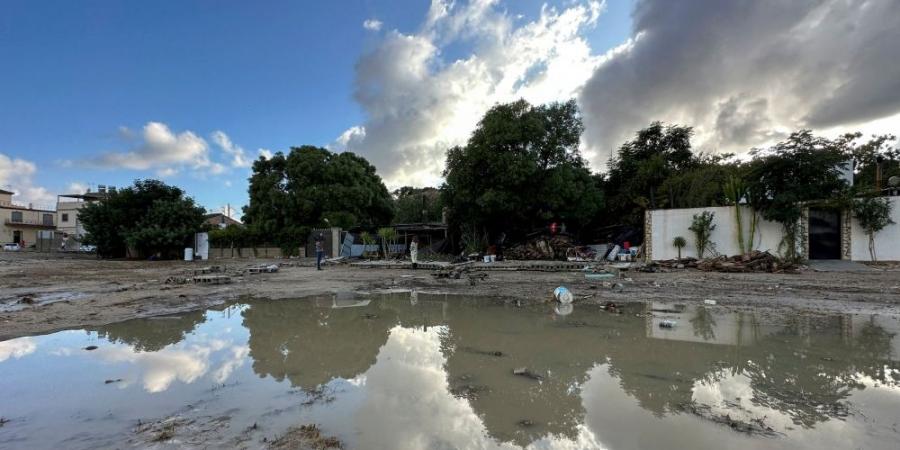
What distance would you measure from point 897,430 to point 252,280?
14.7m

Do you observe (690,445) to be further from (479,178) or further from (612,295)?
(479,178)

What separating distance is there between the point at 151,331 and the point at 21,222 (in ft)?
213

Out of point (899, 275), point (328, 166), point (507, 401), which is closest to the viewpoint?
point (507, 401)

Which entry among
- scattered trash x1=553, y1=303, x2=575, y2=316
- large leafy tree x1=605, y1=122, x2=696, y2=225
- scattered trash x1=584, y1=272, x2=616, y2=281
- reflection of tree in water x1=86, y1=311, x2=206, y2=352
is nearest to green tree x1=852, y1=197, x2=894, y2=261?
large leafy tree x1=605, y1=122, x2=696, y2=225

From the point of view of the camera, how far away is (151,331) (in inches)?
253

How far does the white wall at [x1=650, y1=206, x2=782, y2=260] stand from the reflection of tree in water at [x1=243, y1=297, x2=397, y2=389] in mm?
14816

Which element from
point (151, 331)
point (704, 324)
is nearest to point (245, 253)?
point (151, 331)

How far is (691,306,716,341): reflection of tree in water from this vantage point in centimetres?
593

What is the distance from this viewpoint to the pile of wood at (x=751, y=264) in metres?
13.8

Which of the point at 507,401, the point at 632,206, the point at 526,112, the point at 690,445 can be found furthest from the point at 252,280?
the point at 632,206

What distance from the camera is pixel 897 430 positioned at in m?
2.93

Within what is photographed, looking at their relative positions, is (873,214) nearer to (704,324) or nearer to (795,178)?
(795,178)

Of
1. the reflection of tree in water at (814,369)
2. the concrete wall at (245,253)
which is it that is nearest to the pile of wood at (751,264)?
the reflection of tree in water at (814,369)

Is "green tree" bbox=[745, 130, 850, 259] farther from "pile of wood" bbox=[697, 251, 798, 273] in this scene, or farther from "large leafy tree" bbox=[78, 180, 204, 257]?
"large leafy tree" bbox=[78, 180, 204, 257]
